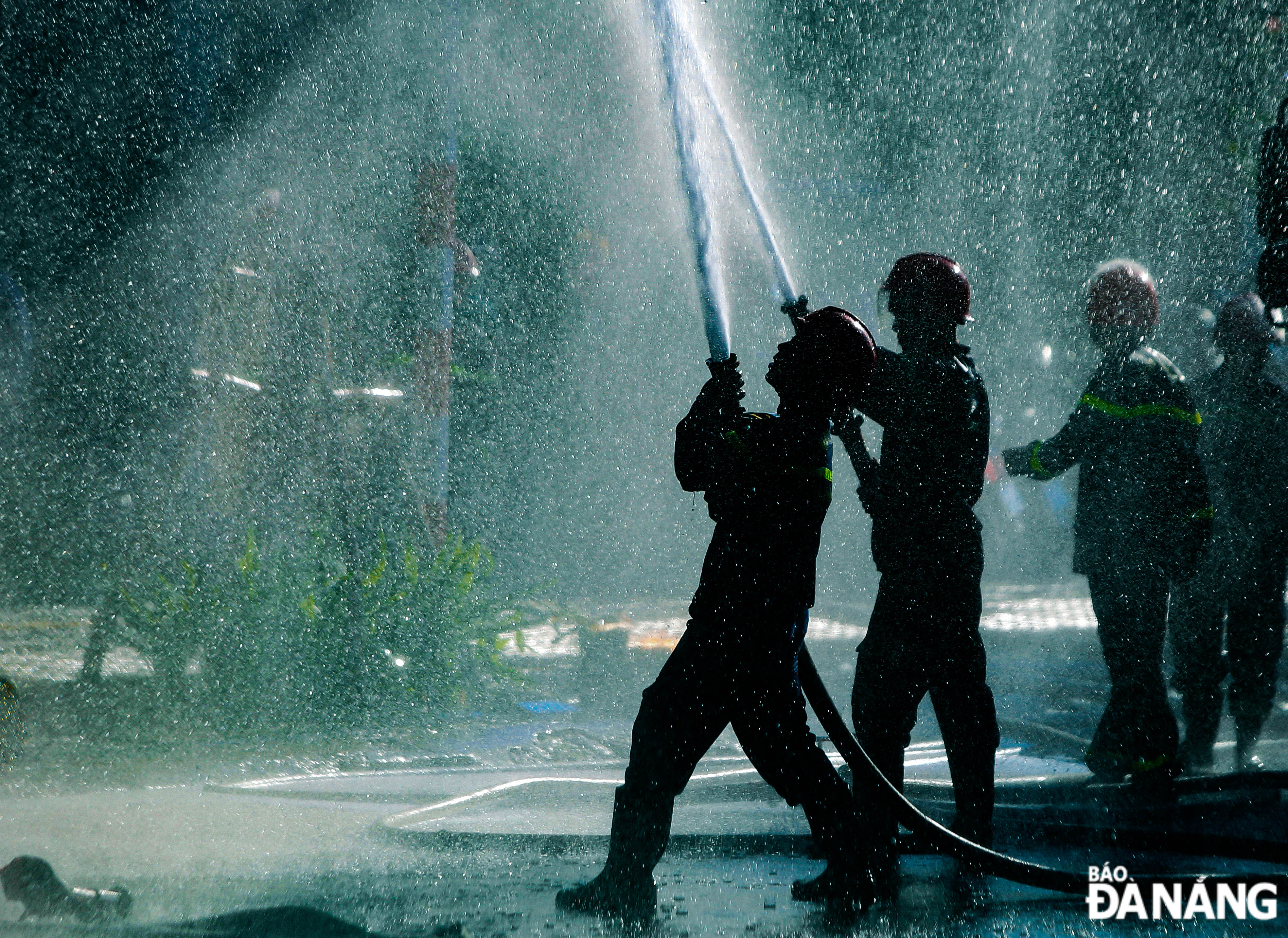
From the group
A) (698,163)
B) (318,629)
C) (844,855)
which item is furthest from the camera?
(318,629)

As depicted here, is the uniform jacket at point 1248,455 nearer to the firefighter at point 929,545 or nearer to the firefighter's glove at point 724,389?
the firefighter at point 929,545

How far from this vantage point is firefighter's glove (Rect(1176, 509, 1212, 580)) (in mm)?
3059

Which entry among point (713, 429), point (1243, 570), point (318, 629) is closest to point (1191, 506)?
point (1243, 570)

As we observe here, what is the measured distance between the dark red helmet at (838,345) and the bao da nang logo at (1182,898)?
3.94 ft

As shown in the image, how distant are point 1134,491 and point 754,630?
5.71 ft

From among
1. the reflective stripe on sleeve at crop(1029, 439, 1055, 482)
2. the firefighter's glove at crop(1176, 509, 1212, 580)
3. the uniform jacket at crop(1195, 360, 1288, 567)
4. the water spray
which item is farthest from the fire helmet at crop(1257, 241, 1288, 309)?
the water spray

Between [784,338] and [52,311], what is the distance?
269 inches

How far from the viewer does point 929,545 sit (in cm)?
230

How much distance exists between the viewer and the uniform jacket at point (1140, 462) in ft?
9.93

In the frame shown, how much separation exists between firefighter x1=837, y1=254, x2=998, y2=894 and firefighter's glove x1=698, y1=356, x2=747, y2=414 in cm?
44

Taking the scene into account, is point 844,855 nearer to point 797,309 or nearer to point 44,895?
point 797,309

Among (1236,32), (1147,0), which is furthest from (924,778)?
(1147,0)

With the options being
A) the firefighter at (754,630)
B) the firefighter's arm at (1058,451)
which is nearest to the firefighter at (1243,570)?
the firefighter's arm at (1058,451)

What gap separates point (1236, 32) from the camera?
24.9 feet
